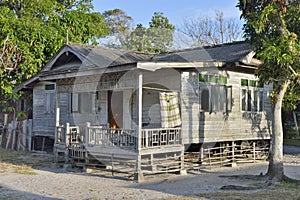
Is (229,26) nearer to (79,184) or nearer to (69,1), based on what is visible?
(69,1)

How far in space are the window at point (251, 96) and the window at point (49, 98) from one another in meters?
8.77

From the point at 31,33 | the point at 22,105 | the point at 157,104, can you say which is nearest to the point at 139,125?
the point at 157,104

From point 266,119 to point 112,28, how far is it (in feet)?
88.9

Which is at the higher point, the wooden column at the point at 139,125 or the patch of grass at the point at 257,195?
the wooden column at the point at 139,125

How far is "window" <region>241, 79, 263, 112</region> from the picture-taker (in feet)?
47.8

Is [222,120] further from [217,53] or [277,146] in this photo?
[277,146]

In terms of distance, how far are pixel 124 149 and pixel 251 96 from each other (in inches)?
249

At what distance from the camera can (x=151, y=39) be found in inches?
1439

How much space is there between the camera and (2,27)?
18984mm

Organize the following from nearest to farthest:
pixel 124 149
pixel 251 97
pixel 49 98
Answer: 1. pixel 124 149
2. pixel 251 97
3. pixel 49 98

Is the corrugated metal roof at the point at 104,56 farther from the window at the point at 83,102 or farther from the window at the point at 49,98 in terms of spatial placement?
the window at the point at 49,98

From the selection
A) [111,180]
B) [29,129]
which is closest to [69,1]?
[29,129]

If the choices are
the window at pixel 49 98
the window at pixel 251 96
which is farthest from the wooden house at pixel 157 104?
the window at pixel 49 98

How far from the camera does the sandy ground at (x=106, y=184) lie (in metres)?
8.68
